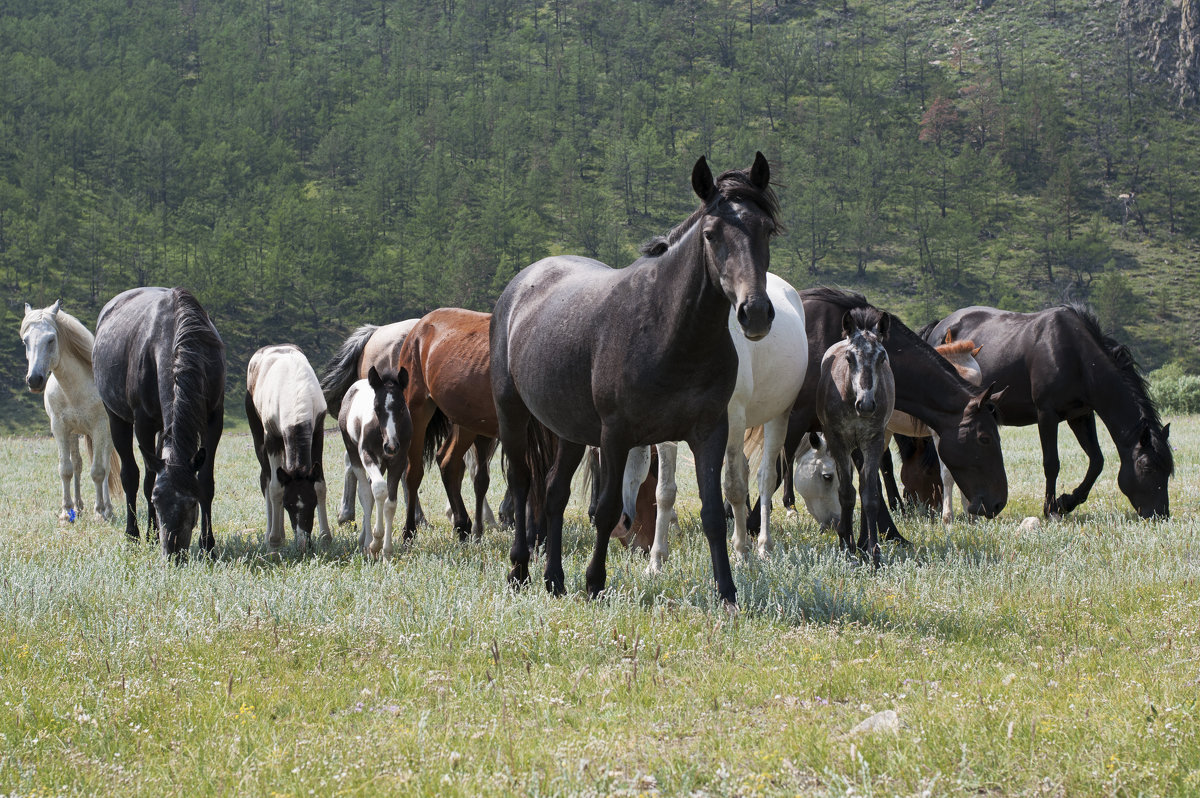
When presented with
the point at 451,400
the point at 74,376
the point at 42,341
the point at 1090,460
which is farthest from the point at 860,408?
the point at 74,376

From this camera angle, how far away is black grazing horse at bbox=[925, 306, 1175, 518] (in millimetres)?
9539

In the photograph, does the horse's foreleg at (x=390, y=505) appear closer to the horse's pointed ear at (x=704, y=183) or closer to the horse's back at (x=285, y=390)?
the horse's back at (x=285, y=390)

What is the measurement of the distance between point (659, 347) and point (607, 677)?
191 cm

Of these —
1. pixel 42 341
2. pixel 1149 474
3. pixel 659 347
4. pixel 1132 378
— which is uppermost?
pixel 659 347

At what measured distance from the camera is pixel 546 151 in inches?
4208

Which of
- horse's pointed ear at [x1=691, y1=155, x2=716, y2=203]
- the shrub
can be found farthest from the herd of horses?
the shrub

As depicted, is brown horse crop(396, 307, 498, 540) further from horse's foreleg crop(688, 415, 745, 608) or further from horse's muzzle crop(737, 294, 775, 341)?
horse's muzzle crop(737, 294, 775, 341)

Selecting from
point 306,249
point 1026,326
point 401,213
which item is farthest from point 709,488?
point 401,213

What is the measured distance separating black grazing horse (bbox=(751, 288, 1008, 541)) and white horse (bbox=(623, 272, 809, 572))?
21.0 inches

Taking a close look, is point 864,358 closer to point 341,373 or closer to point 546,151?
point 341,373

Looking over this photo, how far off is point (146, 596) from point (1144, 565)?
6393mm

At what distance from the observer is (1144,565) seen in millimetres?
6812

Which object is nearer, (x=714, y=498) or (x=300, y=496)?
(x=714, y=498)

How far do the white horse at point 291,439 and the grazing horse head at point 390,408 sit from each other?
1.81 feet
